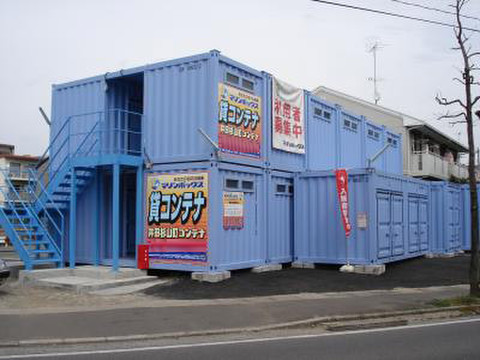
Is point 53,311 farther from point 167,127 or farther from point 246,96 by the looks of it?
point 246,96

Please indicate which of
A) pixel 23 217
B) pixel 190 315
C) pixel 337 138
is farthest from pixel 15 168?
pixel 190 315

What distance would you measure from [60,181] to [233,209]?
5.39m

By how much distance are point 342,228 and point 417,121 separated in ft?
73.5

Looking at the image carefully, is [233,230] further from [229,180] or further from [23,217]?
[23,217]

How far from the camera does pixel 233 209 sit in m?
14.9

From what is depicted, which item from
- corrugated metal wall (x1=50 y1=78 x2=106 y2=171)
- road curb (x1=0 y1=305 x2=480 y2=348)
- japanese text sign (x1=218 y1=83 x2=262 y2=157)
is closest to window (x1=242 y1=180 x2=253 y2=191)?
japanese text sign (x1=218 y1=83 x2=262 y2=157)

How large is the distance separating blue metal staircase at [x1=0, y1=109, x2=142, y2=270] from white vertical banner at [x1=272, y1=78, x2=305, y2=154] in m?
4.33

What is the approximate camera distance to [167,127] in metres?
15.3

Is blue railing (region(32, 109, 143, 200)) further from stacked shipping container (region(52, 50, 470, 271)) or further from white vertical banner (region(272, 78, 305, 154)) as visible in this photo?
white vertical banner (region(272, 78, 305, 154))

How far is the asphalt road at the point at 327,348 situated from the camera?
722 centimetres

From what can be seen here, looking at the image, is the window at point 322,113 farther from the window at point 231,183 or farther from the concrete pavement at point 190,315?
the concrete pavement at point 190,315

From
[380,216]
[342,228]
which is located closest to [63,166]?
[342,228]

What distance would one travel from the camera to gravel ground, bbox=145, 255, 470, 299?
13.0 meters

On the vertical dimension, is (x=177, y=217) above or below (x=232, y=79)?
below
